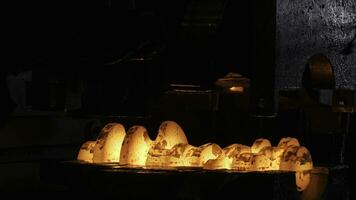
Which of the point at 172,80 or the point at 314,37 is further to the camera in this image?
the point at 314,37

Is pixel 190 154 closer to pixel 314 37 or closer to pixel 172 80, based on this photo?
pixel 172 80

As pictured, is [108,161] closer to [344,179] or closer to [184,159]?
[184,159]

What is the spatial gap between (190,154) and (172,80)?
218 centimetres

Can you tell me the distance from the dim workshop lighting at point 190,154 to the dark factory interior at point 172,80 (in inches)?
12.5

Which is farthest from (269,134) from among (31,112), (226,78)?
(31,112)

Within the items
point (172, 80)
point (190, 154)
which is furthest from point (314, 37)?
point (190, 154)

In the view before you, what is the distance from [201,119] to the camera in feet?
27.2

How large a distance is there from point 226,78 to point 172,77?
1.12 meters

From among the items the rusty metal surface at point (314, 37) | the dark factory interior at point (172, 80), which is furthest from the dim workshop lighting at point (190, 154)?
the rusty metal surface at point (314, 37)

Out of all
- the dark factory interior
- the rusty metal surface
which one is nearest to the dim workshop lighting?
the dark factory interior

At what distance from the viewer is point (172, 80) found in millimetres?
8750

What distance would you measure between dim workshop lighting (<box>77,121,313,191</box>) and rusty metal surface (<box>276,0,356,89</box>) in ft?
5.09

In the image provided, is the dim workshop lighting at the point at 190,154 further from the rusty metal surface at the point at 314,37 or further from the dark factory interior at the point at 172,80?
the rusty metal surface at the point at 314,37

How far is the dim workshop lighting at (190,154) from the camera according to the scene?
6.54 m
